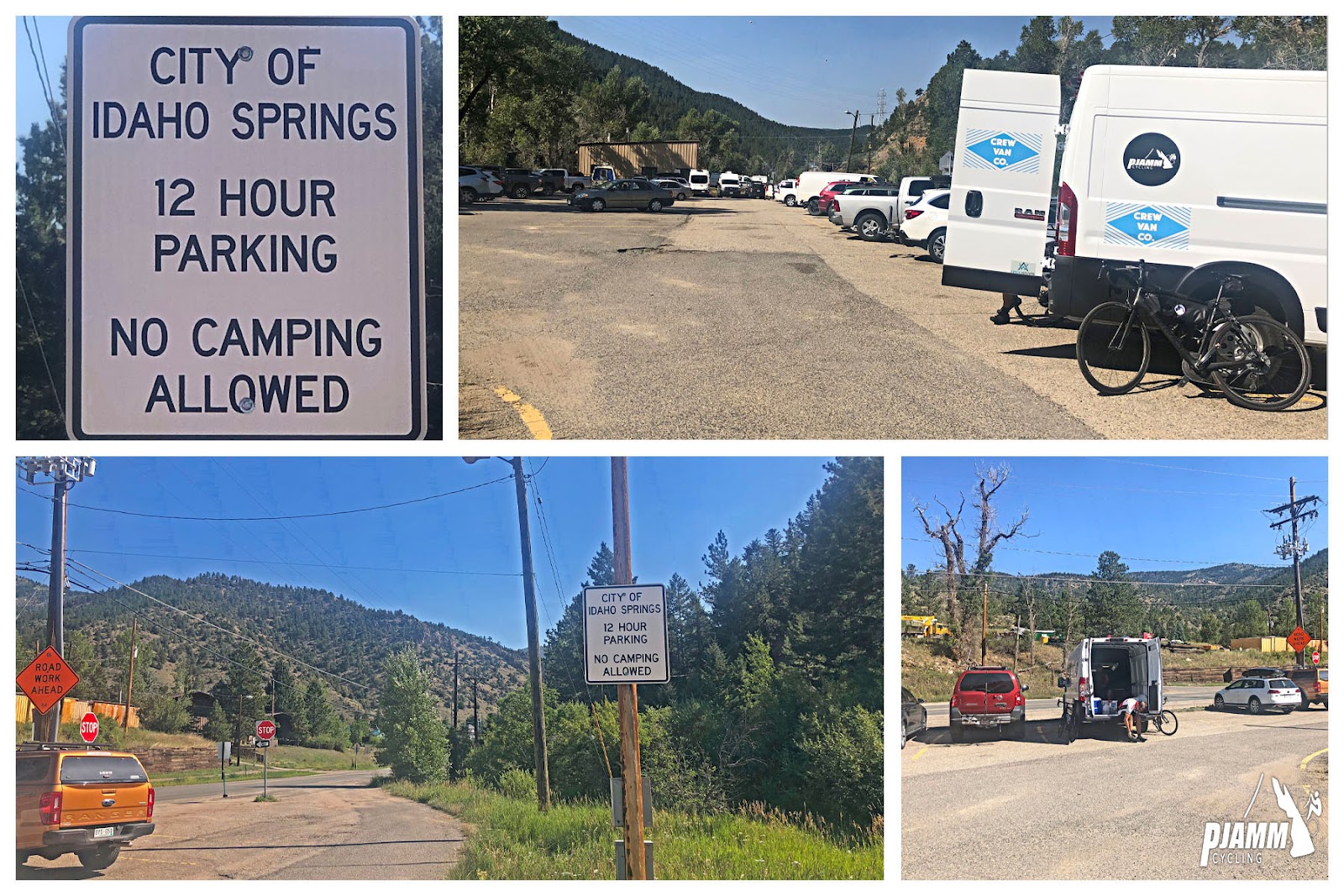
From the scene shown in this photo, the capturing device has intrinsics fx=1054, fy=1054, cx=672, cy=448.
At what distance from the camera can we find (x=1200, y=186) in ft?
27.3

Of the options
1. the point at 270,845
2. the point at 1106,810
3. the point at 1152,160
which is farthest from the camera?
the point at 270,845

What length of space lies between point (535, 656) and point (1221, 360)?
7373 millimetres

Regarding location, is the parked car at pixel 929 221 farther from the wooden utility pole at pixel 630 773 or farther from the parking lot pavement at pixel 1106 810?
the wooden utility pole at pixel 630 773

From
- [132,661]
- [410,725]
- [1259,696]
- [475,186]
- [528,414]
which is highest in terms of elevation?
[475,186]

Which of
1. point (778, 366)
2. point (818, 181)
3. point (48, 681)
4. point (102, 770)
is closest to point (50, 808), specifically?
point (102, 770)

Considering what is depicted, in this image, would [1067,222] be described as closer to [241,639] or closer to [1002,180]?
[1002,180]

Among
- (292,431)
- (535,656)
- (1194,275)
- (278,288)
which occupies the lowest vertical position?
(535,656)

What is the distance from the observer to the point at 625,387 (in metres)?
8.65

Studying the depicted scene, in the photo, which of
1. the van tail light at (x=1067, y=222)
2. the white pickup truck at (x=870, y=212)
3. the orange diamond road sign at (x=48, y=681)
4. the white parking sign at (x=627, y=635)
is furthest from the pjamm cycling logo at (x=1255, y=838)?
the white pickup truck at (x=870, y=212)

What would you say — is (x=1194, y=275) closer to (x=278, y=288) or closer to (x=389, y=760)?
(x=278, y=288)

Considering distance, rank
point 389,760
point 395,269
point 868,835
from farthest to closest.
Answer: point 389,760 → point 868,835 → point 395,269

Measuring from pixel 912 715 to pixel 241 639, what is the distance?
8.62 meters

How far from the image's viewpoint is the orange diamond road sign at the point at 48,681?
9.72m

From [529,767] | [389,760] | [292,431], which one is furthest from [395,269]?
[389,760]
